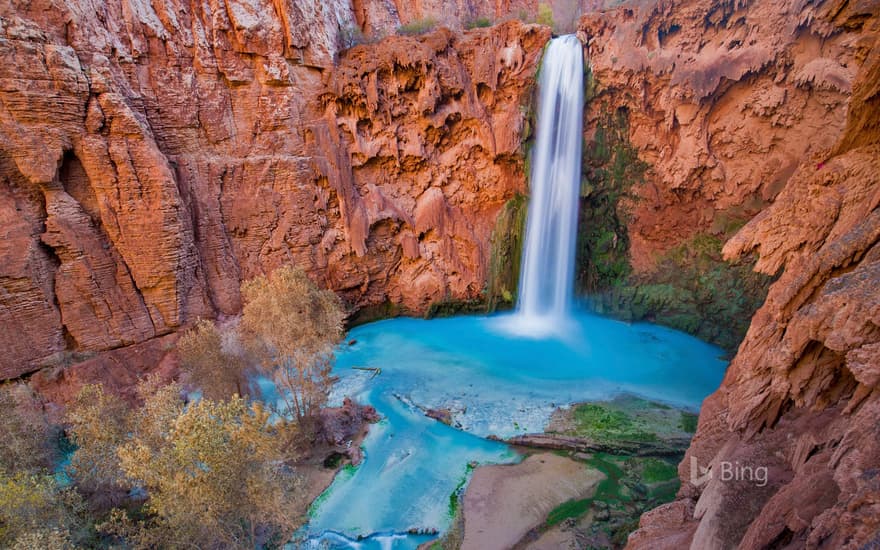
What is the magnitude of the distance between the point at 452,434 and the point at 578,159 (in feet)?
49.4

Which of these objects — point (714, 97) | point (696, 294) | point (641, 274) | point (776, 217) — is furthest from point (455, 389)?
point (714, 97)

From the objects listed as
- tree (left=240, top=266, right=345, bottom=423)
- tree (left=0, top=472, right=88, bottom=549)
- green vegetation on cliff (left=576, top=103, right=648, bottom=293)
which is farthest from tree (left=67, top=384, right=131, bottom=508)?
green vegetation on cliff (left=576, top=103, right=648, bottom=293)

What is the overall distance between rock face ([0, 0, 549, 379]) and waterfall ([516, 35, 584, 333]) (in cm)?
113

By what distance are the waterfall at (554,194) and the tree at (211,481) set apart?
15555mm

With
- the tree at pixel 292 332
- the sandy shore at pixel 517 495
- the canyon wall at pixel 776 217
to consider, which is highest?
the canyon wall at pixel 776 217

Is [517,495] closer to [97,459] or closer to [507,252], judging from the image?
[97,459]

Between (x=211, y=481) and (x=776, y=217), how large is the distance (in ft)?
38.4

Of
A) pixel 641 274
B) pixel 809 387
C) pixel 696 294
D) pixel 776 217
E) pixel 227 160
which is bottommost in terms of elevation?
pixel 696 294

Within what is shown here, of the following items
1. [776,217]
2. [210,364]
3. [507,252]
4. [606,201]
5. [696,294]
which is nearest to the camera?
[776,217]

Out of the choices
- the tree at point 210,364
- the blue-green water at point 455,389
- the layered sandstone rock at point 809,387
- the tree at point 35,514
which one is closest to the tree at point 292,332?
the tree at point 210,364

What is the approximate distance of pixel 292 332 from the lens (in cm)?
1158

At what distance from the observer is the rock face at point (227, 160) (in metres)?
13.0

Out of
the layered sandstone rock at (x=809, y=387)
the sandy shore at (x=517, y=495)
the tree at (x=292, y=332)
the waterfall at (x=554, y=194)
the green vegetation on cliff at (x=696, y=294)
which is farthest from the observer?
the waterfall at (x=554, y=194)

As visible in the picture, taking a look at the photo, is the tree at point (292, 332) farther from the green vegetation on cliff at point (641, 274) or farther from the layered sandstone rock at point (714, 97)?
the layered sandstone rock at point (714, 97)
